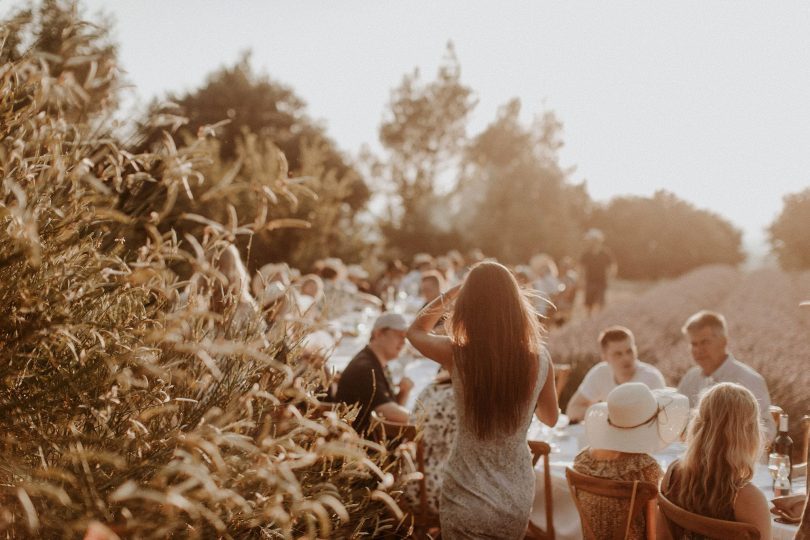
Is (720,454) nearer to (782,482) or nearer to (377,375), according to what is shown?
(782,482)

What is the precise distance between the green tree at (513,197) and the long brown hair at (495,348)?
27148 mm

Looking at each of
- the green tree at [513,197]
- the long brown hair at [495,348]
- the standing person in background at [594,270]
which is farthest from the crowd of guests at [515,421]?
the green tree at [513,197]

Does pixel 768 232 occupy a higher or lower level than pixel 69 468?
higher

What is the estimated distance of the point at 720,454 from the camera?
2.84 m

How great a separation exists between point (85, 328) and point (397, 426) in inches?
77.8

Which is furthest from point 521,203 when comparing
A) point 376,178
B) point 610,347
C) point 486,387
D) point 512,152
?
point 486,387

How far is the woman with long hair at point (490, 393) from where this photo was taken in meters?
2.71

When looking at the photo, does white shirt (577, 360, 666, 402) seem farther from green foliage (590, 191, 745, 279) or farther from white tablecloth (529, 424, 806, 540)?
green foliage (590, 191, 745, 279)

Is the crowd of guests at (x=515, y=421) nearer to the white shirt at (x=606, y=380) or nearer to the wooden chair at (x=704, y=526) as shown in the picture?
the wooden chair at (x=704, y=526)

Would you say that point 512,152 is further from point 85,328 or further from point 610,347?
point 85,328

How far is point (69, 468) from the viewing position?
5.72 feet

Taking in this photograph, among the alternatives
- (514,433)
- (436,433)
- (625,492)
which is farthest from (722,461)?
(436,433)

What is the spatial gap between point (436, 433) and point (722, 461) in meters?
1.56

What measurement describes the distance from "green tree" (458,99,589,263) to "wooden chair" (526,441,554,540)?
26.0 m
